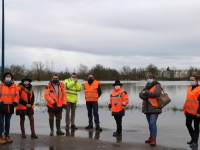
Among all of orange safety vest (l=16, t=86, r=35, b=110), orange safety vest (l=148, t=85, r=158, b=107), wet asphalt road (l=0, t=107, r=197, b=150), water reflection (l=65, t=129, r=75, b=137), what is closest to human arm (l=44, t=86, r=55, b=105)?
orange safety vest (l=16, t=86, r=35, b=110)

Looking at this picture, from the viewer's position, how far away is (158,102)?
7973 mm

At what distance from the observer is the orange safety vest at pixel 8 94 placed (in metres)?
8.05

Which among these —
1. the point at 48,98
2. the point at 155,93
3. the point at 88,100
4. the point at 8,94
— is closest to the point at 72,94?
the point at 88,100

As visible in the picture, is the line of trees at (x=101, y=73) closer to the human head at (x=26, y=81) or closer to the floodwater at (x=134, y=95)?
the floodwater at (x=134, y=95)

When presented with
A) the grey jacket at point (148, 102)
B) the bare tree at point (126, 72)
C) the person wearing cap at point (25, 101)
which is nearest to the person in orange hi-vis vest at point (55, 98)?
the person wearing cap at point (25, 101)

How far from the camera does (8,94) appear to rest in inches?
318

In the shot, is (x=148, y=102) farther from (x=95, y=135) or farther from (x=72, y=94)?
(x=72, y=94)

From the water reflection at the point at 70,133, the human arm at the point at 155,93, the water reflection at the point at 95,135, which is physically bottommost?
the water reflection at the point at 95,135

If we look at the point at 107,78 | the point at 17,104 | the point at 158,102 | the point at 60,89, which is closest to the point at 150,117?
the point at 158,102

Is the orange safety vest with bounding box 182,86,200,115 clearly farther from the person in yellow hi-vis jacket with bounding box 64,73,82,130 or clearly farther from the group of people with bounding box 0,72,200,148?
the person in yellow hi-vis jacket with bounding box 64,73,82,130

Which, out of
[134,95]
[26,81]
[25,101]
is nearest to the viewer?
[25,101]

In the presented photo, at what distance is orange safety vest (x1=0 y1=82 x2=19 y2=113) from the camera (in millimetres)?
8055

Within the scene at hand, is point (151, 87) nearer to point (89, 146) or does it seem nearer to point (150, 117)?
point (150, 117)

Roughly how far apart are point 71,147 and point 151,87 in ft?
8.88
